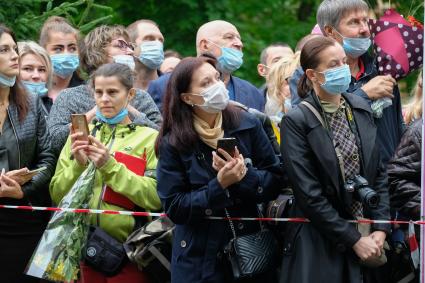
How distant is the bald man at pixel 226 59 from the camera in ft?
26.5

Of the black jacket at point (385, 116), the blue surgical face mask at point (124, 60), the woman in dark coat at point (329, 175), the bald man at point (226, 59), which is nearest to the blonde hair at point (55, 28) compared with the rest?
the blue surgical face mask at point (124, 60)

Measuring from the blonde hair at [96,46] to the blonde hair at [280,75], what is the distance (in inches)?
50.4

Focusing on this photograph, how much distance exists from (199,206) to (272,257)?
60cm

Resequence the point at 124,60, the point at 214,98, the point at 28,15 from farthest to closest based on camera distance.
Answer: the point at 28,15 → the point at 124,60 → the point at 214,98

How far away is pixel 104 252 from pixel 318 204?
1579 mm

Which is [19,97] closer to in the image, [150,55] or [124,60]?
[124,60]

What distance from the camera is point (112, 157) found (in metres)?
6.79

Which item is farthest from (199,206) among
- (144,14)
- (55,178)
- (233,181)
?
(144,14)

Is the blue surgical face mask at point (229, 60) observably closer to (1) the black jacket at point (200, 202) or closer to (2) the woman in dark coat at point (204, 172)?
(2) the woman in dark coat at point (204, 172)

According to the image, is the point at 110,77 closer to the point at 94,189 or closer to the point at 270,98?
the point at 94,189

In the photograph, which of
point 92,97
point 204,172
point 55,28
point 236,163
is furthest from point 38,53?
point 236,163

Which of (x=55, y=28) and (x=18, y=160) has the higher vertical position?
(x=55, y=28)

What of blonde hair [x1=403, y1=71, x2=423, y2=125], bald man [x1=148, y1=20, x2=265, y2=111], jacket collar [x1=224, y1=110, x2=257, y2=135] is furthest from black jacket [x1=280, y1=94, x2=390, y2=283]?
bald man [x1=148, y1=20, x2=265, y2=111]

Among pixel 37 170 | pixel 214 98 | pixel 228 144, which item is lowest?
pixel 37 170
